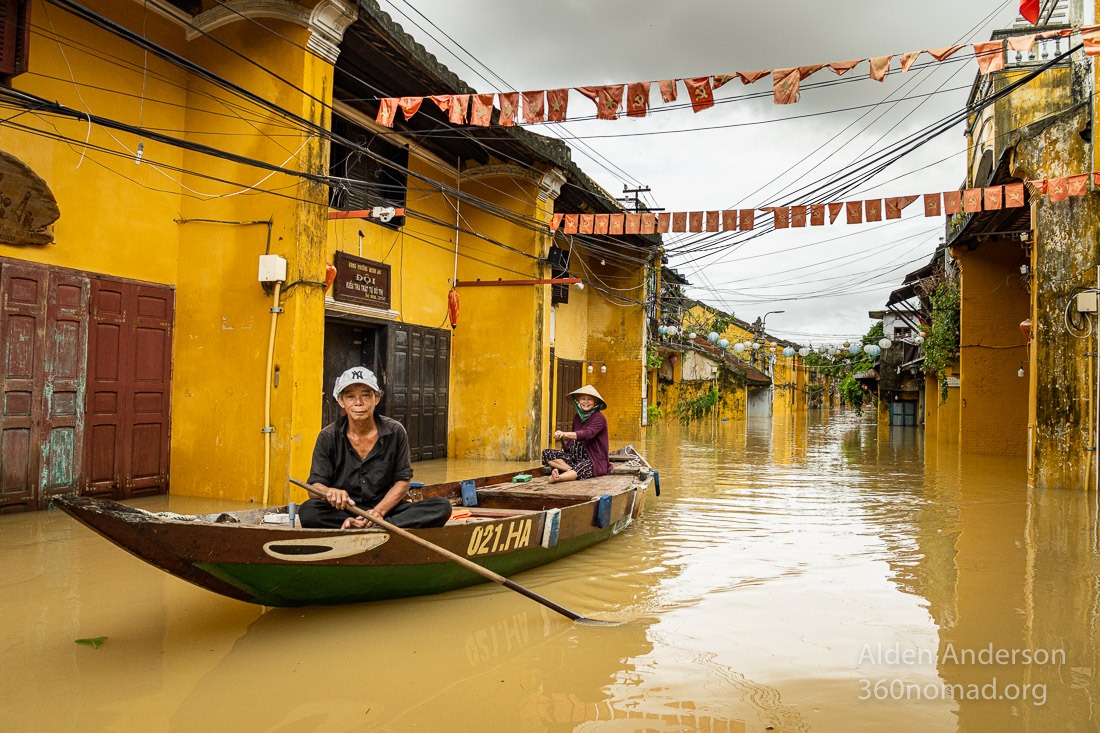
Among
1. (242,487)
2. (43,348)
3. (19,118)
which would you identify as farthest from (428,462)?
(19,118)

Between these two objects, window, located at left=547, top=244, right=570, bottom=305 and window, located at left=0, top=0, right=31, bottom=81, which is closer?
window, located at left=0, top=0, right=31, bottom=81

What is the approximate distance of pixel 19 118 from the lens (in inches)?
293

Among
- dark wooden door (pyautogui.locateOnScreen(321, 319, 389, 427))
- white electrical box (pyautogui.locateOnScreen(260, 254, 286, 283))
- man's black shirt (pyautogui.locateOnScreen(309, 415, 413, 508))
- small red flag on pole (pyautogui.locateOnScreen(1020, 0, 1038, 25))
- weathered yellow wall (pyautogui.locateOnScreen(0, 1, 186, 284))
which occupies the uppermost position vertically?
small red flag on pole (pyautogui.locateOnScreen(1020, 0, 1038, 25))

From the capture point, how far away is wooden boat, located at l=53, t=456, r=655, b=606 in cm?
397

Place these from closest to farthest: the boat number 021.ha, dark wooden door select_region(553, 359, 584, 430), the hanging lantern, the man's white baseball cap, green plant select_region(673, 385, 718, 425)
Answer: the man's white baseball cap → the boat number 021.ha → the hanging lantern → dark wooden door select_region(553, 359, 584, 430) → green plant select_region(673, 385, 718, 425)

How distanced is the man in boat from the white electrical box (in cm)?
399

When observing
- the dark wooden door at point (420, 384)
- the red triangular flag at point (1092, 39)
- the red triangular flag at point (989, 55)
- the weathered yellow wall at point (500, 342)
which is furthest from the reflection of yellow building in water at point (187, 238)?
the red triangular flag at point (1092, 39)

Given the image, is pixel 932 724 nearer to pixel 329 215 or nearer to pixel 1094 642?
pixel 1094 642

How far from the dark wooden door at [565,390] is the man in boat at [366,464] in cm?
1359

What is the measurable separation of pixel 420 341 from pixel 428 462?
2213mm

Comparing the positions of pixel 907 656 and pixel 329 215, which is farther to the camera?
pixel 329 215

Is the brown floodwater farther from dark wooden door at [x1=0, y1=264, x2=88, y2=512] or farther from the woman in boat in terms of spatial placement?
the woman in boat

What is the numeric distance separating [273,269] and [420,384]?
520 centimetres

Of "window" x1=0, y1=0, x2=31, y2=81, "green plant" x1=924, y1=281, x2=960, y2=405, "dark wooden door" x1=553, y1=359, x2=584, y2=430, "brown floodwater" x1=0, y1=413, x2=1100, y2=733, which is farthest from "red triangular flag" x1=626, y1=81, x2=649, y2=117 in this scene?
"green plant" x1=924, y1=281, x2=960, y2=405
